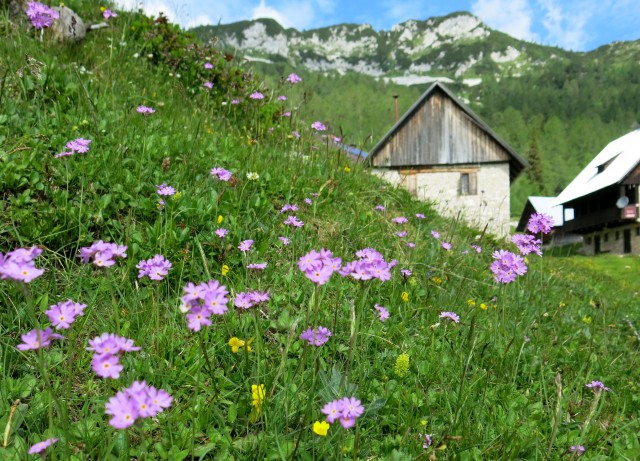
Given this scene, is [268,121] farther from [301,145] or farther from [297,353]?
[297,353]

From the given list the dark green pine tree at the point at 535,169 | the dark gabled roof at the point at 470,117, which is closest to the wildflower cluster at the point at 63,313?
the dark gabled roof at the point at 470,117

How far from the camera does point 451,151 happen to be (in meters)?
29.1

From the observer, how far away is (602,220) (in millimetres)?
40625

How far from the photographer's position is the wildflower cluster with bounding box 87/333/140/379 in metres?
1.09

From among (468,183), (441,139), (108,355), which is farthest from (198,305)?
(441,139)

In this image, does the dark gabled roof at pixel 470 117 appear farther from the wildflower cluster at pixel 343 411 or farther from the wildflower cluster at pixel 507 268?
the wildflower cluster at pixel 343 411

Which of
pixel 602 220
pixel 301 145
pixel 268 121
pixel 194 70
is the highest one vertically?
pixel 194 70

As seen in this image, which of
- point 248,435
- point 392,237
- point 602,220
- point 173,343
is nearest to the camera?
point 248,435

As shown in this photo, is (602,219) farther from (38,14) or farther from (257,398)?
(257,398)

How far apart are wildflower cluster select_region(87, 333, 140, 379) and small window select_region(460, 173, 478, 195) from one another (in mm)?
29086

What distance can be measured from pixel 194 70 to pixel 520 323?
19.7 feet

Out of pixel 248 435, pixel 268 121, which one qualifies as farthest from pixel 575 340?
pixel 268 121

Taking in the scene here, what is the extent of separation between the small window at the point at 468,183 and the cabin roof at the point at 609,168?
16.3 m

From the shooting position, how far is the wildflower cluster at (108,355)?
3.59 ft
